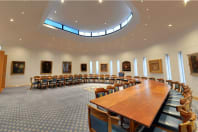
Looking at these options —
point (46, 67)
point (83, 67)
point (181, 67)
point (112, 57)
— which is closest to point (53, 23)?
point (46, 67)

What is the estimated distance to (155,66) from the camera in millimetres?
6531

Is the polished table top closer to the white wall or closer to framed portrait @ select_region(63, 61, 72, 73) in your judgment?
the white wall

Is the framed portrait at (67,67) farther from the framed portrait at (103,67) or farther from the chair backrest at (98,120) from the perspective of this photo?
the chair backrest at (98,120)

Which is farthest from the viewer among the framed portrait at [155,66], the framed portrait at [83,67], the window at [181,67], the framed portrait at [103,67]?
the framed portrait at [83,67]

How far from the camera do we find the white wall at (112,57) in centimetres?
449

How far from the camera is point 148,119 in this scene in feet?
3.25

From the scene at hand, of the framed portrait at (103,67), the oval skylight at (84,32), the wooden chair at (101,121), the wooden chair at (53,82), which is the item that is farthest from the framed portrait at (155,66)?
the wooden chair at (53,82)

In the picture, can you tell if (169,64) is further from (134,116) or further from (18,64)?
(18,64)

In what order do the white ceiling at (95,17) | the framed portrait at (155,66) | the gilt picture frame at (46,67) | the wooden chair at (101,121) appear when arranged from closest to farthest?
the wooden chair at (101,121) < the white ceiling at (95,17) < the framed portrait at (155,66) < the gilt picture frame at (46,67)

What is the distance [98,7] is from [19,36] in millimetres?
6344

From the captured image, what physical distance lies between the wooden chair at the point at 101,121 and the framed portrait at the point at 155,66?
679 centimetres

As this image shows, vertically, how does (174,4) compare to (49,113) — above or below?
above

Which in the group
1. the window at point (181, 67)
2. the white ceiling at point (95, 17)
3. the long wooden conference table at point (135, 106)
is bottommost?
the long wooden conference table at point (135, 106)

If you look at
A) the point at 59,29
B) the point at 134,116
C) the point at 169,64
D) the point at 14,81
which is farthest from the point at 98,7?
the point at 14,81
